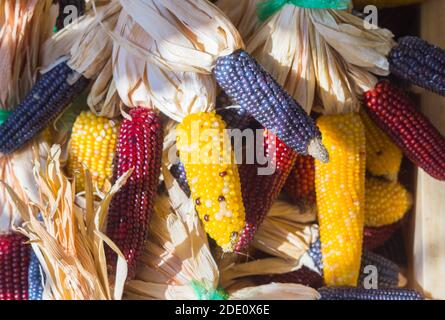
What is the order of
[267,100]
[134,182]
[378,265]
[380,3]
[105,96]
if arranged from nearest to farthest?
[267,100], [134,182], [105,96], [380,3], [378,265]

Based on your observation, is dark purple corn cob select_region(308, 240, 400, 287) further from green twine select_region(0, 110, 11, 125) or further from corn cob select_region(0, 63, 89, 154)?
green twine select_region(0, 110, 11, 125)

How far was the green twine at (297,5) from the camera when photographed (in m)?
1.69

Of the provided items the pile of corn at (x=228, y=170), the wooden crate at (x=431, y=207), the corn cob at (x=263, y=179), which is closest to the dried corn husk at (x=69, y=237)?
the pile of corn at (x=228, y=170)

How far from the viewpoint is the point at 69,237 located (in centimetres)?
160

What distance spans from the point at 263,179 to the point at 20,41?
0.79 metres

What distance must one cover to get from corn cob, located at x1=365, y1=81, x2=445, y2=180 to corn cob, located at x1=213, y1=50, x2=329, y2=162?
0.33m

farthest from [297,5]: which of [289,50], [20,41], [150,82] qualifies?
[20,41]

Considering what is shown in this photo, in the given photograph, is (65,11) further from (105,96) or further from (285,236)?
(285,236)

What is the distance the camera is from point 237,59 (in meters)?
1.54

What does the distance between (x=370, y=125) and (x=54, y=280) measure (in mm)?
1036

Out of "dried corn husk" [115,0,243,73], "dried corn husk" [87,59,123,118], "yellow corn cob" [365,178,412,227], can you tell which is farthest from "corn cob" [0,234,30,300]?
"yellow corn cob" [365,178,412,227]

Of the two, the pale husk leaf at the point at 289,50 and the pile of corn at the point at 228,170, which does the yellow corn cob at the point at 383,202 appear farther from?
the pale husk leaf at the point at 289,50

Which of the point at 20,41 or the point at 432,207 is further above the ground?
the point at 20,41
